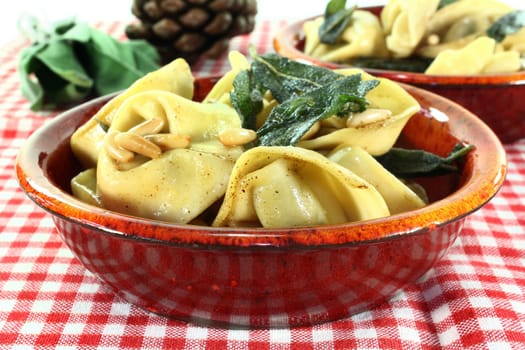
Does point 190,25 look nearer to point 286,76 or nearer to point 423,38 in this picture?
point 423,38

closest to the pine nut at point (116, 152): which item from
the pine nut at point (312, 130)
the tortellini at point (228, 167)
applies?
the tortellini at point (228, 167)

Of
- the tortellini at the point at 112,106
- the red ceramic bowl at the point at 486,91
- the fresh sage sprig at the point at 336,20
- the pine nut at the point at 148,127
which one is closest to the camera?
the pine nut at the point at 148,127

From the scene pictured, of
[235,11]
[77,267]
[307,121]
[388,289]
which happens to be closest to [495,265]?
[388,289]

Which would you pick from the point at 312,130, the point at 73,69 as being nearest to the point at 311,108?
the point at 312,130

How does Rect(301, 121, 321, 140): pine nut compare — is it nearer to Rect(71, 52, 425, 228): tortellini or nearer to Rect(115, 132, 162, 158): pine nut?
Rect(71, 52, 425, 228): tortellini

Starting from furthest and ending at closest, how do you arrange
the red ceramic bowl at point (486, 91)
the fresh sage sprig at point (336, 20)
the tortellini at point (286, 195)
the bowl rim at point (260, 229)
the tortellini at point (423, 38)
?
the fresh sage sprig at point (336, 20) → the tortellini at point (423, 38) → the red ceramic bowl at point (486, 91) → the tortellini at point (286, 195) → the bowl rim at point (260, 229)

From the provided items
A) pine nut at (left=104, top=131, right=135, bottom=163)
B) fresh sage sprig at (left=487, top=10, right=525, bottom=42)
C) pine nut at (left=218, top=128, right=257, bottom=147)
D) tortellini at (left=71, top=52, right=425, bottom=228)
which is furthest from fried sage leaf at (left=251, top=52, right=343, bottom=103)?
fresh sage sprig at (left=487, top=10, right=525, bottom=42)

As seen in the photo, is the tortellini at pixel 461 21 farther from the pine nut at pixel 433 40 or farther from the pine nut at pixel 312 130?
the pine nut at pixel 312 130
